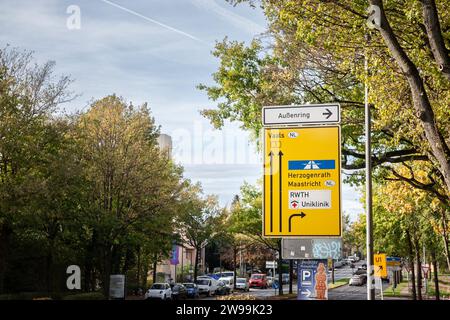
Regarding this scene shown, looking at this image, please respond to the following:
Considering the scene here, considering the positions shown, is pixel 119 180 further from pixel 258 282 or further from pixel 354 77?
pixel 258 282

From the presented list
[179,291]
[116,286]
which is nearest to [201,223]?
[179,291]

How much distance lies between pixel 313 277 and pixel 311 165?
21146 millimetres

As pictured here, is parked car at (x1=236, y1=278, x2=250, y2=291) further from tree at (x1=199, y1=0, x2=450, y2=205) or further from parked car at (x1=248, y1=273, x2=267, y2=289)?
tree at (x1=199, y1=0, x2=450, y2=205)

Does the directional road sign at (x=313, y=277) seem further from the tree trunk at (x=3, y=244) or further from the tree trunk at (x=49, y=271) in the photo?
the tree trunk at (x=49, y=271)

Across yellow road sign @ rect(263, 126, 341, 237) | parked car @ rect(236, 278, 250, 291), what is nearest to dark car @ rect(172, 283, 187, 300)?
parked car @ rect(236, 278, 250, 291)

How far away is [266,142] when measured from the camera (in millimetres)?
8898

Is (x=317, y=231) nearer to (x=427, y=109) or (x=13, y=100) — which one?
(x=427, y=109)

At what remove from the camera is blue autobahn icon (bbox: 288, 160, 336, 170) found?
873cm

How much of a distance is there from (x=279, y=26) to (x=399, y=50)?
903 centimetres

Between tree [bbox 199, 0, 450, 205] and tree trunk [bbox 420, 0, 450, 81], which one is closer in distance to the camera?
tree trunk [bbox 420, 0, 450, 81]

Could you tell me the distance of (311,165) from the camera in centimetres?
877

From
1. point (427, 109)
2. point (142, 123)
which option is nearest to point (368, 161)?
point (427, 109)

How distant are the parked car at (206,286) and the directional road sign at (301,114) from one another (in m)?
47.6
